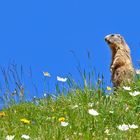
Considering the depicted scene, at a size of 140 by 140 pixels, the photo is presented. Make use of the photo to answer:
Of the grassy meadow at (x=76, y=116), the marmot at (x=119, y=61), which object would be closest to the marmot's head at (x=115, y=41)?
the marmot at (x=119, y=61)

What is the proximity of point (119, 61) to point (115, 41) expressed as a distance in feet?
3.30

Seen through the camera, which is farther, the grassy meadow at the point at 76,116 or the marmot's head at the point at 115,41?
the marmot's head at the point at 115,41

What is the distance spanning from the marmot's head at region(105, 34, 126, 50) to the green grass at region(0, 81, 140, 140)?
14.6 ft

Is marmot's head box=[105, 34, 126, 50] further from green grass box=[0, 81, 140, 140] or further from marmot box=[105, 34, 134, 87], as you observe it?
green grass box=[0, 81, 140, 140]

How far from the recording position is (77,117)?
6527 millimetres

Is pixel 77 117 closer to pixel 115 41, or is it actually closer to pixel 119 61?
pixel 119 61

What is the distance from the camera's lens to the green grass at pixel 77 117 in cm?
570

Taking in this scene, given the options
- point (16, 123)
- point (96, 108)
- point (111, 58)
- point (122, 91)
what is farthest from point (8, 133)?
point (111, 58)

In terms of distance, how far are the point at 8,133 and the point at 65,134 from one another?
704 millimetres

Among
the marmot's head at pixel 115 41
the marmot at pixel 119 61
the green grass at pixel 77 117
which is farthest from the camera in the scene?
the marmot's head at pixel 115 41

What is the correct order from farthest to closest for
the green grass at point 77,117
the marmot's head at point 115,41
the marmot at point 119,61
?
the marmot's head at point 115,41, the marmot at point 119,61, the green grass at point 77,117

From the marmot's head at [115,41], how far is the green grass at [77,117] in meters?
4.44

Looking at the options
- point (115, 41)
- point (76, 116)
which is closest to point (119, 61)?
point (115, 41)

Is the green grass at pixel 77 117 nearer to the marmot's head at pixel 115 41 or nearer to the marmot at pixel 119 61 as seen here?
the marmot at pixel 119 61
